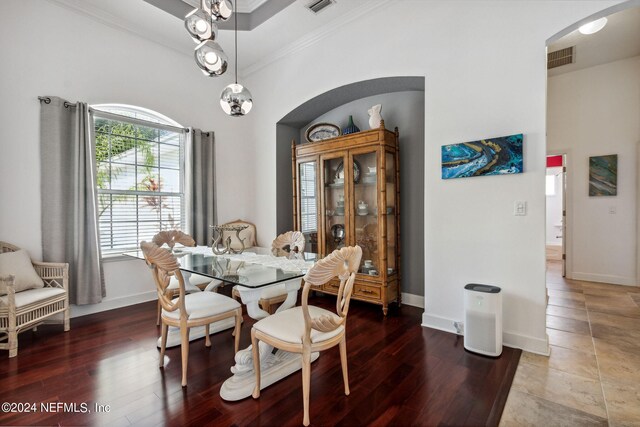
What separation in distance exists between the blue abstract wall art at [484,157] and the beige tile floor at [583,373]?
151 cm

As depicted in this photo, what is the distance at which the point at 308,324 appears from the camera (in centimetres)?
168

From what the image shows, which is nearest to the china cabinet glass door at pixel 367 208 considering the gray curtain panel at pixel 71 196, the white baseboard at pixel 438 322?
the white baseboard at pixel 438 322

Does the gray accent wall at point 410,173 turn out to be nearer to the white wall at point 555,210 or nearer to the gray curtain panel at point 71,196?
the gray curtain panel at point 71,196

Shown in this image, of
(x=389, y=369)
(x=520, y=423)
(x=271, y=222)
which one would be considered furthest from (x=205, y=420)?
(x=271, y=222)

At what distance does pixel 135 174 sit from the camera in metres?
3.81

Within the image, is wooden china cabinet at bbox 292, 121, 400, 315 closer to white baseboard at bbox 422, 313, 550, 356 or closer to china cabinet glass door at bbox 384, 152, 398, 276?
china cabinet glass door at bbox 384, 152, 398, 276

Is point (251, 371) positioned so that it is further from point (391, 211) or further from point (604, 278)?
point (604, 278)

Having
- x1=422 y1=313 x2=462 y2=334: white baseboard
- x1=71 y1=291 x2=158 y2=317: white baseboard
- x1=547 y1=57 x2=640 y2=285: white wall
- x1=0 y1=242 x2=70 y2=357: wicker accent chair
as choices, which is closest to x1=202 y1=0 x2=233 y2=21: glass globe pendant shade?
x1=0 y1=242 x2=70 y2=357: wicker accent chair

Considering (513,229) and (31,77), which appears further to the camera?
(31,77)

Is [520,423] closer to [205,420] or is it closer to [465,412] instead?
[465,412]

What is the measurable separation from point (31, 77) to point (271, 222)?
3020mm

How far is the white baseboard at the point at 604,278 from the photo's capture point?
4324 millimetres

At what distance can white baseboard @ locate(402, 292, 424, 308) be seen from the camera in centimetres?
357

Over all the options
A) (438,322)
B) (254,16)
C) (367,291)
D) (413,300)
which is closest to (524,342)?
(438,322)
